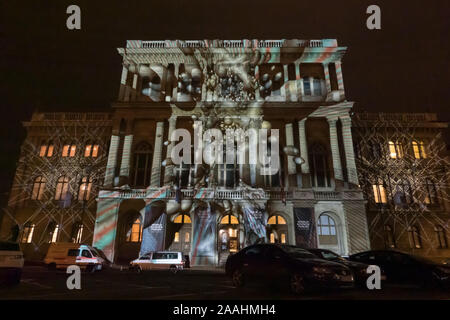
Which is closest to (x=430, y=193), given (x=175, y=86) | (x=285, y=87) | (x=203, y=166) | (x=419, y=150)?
(x=419, y=150)

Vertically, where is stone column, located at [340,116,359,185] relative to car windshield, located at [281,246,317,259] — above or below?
above

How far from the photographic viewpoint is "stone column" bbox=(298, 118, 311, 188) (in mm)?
23219

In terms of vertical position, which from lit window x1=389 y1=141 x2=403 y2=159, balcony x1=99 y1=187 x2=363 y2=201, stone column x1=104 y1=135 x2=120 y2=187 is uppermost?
lit window x1=389 y1=141 x2=403 y2=159

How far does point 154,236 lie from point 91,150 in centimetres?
1233

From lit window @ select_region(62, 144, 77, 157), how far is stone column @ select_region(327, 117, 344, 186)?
2566cm

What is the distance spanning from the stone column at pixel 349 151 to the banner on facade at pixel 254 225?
835cm

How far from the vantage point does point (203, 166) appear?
79.2 feet

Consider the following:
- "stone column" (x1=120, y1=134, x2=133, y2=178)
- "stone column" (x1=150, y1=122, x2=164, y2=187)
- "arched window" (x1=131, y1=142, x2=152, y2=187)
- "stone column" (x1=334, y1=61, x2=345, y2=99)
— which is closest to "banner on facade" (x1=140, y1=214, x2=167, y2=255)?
"stone column" (x1=150, y1=122, x2=164, y2=187)

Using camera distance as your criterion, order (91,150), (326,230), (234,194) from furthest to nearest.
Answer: (91,150) < (326,230) < (234,194)

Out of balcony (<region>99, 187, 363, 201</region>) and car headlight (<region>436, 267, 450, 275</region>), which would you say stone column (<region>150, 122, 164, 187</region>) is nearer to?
balcony (<region>99, 187, 363, 201</region>)

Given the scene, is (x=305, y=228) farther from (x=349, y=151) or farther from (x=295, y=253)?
(x=295, y=253)

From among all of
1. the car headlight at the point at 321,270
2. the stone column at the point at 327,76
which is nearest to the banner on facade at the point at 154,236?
the car headlight at the point at 321,270

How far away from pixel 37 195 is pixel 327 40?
3326 centimetres

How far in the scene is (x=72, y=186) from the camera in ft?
85.9
